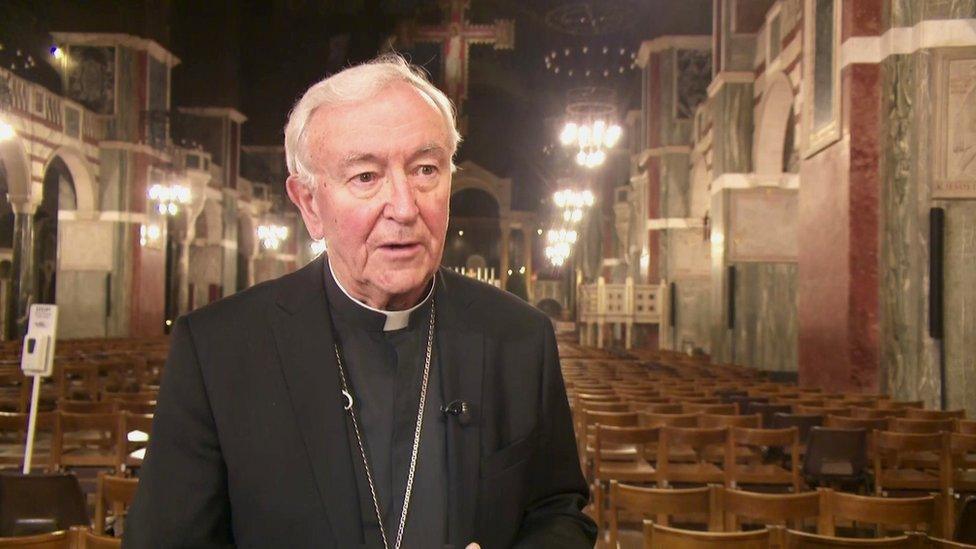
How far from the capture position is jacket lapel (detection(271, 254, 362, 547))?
1683 mm

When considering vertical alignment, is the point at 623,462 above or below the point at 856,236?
below

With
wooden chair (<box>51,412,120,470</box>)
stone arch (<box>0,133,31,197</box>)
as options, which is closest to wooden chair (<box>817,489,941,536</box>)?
wooden chair (<box>51,412,120,470</box>)

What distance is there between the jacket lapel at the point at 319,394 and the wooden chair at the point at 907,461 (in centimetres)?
496

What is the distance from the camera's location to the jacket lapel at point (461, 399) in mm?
1751

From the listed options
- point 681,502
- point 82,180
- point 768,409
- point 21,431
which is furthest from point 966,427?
point 82,180

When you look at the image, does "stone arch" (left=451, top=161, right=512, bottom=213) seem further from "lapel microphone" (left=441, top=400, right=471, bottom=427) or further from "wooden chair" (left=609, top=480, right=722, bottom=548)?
"lapel microphone" (left=441, top=400, right=471, bottom=427)

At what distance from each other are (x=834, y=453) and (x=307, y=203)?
4954mm

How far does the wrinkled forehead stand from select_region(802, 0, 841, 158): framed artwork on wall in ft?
34.0

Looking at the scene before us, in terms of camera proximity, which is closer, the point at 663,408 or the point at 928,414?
the point at 928,414

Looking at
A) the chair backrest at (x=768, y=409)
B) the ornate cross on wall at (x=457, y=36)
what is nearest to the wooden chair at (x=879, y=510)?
the chair backrest at (x=768, y=409)

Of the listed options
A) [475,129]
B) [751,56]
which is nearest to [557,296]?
[475,129]

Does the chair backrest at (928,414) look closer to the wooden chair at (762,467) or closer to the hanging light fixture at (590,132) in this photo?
the wooden chair at (762,467)

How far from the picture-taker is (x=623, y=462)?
689cm

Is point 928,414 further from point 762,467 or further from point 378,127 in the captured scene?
point 378,127
